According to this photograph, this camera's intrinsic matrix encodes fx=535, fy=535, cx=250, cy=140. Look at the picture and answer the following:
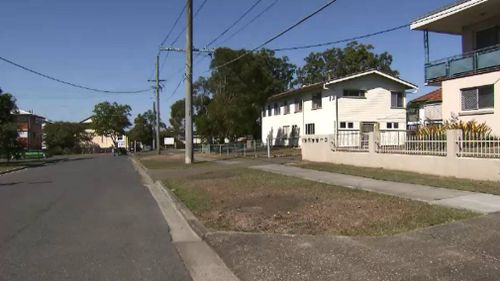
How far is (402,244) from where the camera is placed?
290 inches

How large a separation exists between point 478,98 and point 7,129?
39824mm

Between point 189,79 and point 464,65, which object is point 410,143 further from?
point 189,79

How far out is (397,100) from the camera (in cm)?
4162

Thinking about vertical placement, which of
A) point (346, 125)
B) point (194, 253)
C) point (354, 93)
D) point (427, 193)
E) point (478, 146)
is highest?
point (354, 93)

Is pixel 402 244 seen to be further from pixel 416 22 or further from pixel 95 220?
pixel 416 22

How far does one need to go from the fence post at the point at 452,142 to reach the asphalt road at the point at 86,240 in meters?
8.52

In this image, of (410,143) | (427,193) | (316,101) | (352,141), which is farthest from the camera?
(316,101)

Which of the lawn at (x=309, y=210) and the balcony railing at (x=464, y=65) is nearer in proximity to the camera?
the lawn at (x=309, y=210)

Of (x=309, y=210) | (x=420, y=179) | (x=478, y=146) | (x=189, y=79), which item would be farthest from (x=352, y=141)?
(x=309, y=210)

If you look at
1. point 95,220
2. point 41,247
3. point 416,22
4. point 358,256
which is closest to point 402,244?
point 358,256

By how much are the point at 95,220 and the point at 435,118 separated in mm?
Answer: 29717

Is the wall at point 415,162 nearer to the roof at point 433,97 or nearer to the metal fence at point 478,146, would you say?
the metal fence at point 478,146

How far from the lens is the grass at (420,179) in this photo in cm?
1265

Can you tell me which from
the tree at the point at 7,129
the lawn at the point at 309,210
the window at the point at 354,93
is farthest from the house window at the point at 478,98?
the tree at the point at 7,129
